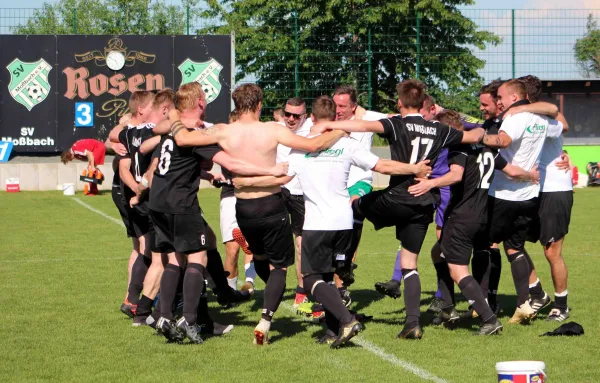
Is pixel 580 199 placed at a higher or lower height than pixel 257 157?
lower

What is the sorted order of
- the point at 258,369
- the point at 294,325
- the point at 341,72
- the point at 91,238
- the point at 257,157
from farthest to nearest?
the point at 341,72 < the point at 91,238 < the point at 294,325 < the point at 257,157 < the point at 258,369

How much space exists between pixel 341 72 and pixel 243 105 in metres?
19.6

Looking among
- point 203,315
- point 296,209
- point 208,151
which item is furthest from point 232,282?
point 208,151

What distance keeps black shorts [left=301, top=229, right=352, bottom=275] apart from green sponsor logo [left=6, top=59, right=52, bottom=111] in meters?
21.4

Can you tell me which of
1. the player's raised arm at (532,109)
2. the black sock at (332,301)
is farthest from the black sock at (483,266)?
the black sock at (332,301)

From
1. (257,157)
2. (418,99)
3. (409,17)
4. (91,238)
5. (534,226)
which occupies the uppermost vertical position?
(409,17)

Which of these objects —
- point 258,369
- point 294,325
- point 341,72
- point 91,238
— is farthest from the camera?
point 341,72

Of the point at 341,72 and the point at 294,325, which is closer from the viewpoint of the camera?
the point at 294,325

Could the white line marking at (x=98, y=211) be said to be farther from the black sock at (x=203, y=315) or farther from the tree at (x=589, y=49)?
the tree at (x=589, y=49)

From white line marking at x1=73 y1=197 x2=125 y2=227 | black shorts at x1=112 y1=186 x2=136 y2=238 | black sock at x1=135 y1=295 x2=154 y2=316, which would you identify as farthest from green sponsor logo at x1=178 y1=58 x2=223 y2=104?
black sock at x1=135 y1=295 x2=154 y2=316

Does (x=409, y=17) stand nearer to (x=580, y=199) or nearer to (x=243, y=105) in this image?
(x=580, y=199)

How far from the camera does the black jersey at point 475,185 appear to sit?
7.96 metres

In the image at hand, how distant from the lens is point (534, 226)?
28.7 ft

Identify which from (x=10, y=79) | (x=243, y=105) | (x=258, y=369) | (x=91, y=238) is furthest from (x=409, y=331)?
(x=10, y=79)
